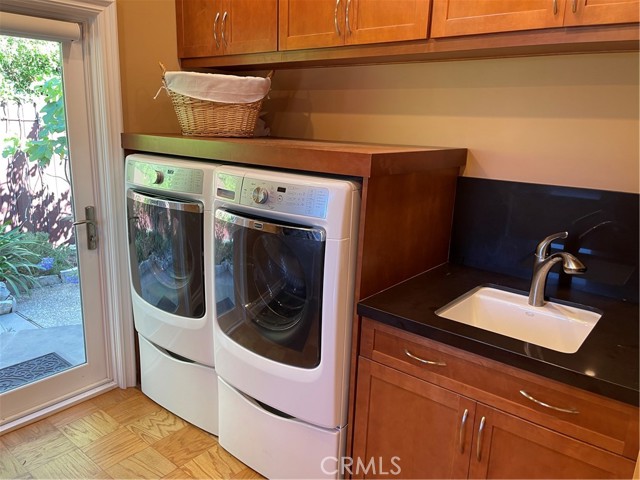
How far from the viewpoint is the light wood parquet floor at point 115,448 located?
1.96m

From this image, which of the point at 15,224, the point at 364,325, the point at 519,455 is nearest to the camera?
the point at 519,455

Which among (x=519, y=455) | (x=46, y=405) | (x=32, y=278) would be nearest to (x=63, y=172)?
(x=32, y=278)

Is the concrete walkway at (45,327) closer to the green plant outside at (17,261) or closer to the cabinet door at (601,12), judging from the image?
the green plant outside at (17,261)

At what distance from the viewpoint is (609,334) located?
4.60 feet

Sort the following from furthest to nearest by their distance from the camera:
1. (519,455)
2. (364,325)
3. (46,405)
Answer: (46,405) → (364,325) → (519,455)

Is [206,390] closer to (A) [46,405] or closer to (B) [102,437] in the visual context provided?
(B) [102,437]

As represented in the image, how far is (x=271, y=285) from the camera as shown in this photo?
1.71 m

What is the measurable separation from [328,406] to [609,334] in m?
0.89

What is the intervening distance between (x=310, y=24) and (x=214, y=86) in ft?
1.50

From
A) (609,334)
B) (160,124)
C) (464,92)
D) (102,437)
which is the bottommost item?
(102,437)

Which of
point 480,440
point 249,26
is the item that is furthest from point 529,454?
point 249,26

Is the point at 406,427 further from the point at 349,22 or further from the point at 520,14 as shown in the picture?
the point at 349,22

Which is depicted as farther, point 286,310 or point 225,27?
point 225,27

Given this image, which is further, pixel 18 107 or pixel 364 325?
pixel 18 107
